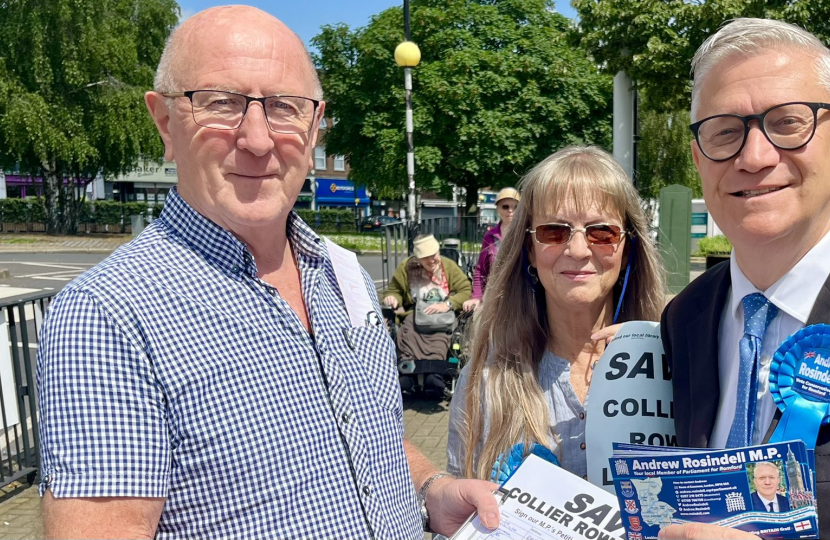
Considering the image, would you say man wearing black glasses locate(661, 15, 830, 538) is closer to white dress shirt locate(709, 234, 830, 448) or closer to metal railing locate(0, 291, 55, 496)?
white dress shirt locate(709, 234, 830, 448)

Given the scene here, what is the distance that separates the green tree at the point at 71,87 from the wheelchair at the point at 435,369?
79.5ft

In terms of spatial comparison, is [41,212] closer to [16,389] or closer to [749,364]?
[16,389]

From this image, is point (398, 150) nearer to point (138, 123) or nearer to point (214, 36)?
point (138, 123)

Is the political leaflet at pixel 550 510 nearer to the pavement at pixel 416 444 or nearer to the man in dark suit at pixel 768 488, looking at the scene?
the man in dark suit at pixel 768 488

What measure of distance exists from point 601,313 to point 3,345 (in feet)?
13.9

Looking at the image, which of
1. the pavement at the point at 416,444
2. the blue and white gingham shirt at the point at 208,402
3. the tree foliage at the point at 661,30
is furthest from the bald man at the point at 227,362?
the tree foliage at the point at 661,30

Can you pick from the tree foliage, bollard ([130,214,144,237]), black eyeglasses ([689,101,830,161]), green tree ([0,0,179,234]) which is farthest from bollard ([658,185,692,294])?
green tree ([0,0,179,234])

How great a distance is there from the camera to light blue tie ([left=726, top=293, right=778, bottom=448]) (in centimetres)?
→ 142

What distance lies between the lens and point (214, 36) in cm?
171

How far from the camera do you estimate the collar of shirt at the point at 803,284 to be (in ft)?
4.63

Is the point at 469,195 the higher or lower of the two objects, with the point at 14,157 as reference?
lower

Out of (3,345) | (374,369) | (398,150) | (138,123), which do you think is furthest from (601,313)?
(138,123)

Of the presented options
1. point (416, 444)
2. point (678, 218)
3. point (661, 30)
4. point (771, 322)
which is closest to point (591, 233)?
point (771, 322)

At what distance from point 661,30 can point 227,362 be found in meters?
13.2
